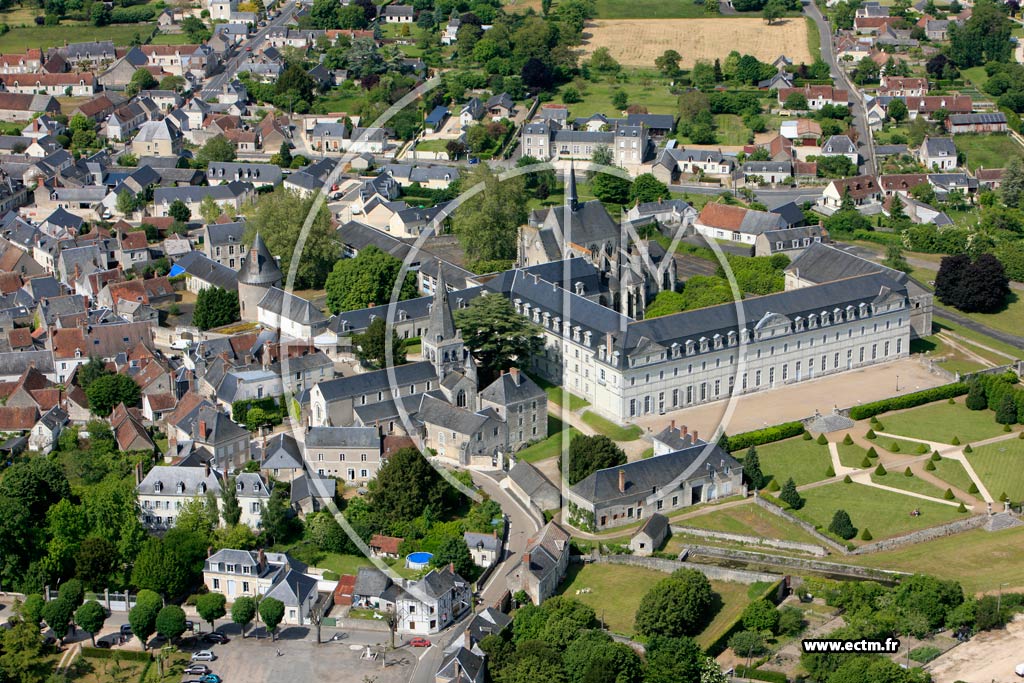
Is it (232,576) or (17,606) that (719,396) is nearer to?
(232,576)

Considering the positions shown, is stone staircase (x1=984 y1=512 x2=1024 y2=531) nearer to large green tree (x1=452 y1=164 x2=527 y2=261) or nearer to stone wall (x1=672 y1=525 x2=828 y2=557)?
stone wall (x1=672 y1=525 x2=828 y2=557)

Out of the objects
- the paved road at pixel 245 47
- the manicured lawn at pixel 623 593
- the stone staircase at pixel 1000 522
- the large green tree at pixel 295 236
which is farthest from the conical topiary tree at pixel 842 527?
the paved road at pixel 245 47

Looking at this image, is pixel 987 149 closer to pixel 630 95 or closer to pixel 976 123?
pixel 976 123

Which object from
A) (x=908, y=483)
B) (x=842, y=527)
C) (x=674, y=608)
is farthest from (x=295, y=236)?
(x=674, y=608)

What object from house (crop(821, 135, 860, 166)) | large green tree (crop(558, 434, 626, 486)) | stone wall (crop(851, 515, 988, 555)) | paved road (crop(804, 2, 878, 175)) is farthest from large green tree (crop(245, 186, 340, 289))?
paved road (crop(804, 2, 878, 175))

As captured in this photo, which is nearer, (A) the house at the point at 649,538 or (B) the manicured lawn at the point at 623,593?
(B) the manicured lawn at the point at 623,593

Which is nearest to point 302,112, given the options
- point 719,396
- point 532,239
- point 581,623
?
point 532,239

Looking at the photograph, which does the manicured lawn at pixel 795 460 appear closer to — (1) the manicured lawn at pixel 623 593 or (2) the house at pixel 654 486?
(2) the house at pixel 654 486
